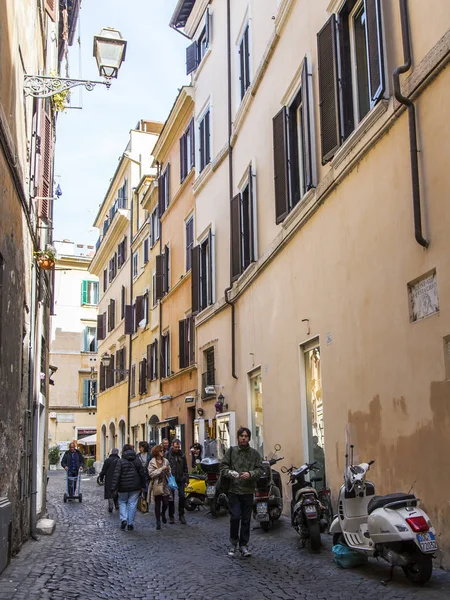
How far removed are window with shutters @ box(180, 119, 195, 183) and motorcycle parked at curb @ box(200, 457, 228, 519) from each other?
10.9m

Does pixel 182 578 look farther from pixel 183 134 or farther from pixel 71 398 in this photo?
pixel 71 398

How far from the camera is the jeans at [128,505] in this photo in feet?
42.5

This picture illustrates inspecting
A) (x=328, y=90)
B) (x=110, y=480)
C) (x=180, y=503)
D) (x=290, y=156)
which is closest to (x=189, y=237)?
(x=110, y=480)

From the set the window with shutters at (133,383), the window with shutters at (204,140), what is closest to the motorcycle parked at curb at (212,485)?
the window with shutters at (204,140)

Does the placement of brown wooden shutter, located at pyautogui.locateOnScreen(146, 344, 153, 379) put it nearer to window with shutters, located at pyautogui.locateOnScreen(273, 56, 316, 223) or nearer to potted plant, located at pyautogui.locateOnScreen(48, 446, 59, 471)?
window with shutters, located at pyautogui.locateOnScreen(273, 56, 316, 223)

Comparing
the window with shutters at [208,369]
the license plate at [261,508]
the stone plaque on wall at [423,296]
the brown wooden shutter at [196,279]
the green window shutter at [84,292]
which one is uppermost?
the green window shutter at [84,292]

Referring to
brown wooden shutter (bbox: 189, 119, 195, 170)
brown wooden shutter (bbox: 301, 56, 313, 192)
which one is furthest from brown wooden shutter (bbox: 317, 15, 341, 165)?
brown wooden shutter (bbox: 189, 119, 195, 170)

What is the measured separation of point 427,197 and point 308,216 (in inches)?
163

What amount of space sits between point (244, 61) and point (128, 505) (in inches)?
403

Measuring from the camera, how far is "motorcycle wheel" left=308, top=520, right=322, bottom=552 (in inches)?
344

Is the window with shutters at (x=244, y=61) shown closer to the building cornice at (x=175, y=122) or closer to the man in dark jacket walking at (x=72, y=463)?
the building cornice at (x=175, y=122)

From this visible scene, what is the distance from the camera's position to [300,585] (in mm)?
7129

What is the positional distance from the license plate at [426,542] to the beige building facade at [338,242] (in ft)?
2.71

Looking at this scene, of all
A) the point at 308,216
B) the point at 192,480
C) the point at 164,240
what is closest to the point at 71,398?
the point at 164,240
